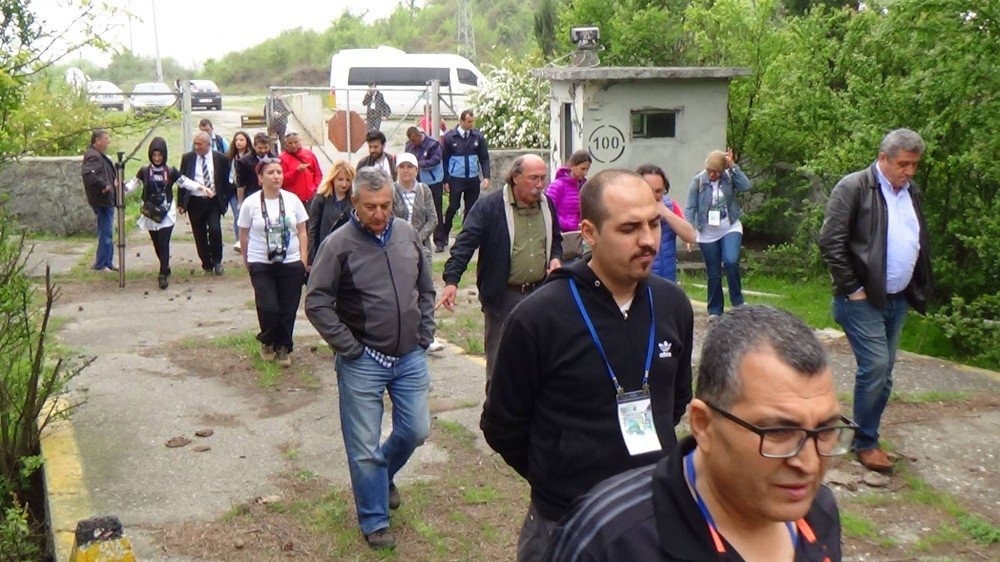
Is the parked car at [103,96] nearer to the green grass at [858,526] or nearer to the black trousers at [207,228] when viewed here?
the black trousers at [207,228]

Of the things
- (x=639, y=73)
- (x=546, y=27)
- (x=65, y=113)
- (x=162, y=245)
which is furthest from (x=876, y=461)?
(x=546, y=27)

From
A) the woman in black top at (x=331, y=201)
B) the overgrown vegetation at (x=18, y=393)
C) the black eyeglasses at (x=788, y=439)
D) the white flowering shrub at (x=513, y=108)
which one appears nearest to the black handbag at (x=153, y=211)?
the woman in black top at (x=331, y=201)

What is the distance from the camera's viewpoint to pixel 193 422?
8.47 m

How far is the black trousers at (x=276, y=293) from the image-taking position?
9703 millimetres

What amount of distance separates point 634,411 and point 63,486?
14.1 feet

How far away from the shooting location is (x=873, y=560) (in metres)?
5.98

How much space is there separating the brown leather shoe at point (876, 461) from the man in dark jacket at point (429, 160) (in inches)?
378

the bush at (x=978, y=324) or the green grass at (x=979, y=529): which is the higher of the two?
the bush at (x=978, y=324)

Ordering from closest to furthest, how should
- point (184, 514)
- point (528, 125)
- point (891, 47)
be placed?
point (184, 514) → point (891, 47) → point (528, 125)

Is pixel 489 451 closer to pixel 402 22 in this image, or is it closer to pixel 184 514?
pixel 184 514

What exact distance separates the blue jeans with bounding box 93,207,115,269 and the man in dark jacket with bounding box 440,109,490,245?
4504mm

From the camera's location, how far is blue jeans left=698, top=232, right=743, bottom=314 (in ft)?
37.5

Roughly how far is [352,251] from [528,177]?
1352mm

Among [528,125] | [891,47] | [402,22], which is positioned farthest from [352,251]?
[402,22]
